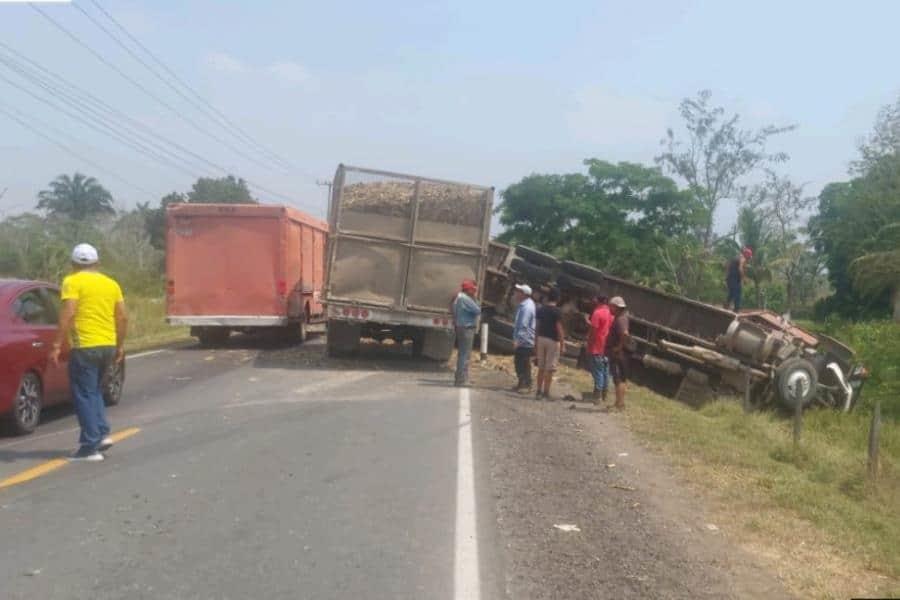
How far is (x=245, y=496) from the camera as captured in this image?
7.20 meters

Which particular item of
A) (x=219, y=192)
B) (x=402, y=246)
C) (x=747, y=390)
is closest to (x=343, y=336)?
(x=402, y=246)

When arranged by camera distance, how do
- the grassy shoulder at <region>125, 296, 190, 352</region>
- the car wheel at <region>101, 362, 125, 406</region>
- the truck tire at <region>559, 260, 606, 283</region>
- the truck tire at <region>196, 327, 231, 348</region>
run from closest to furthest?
the car wheel at <region>101, 362, 125, 406</region> → the truck tire at <region>559, 260, 606, 283</region> → the truck tire at <region>196, 327, 231, 348</region> → the grassy shoulder at <region>125, 296, 190, 352</region>

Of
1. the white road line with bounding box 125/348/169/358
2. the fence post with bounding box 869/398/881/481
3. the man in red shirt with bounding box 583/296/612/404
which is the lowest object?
the white road line with bounding box 125/348/169/358

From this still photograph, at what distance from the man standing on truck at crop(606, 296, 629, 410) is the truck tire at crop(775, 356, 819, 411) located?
3.83m

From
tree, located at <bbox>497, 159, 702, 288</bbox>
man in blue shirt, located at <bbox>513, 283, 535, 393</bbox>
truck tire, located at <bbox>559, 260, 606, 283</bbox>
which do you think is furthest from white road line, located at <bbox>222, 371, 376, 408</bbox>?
tree, located at <bbox>497, 159, 702, 288</bbox>

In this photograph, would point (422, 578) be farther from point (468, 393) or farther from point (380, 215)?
point (380, 215)

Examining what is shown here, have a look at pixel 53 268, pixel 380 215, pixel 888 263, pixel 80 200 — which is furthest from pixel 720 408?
pixel 80 200

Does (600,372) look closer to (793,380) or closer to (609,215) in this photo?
(793,380)

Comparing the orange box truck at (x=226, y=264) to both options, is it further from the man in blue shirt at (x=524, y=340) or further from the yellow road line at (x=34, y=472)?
the yellow road line at (x=34, y=472)

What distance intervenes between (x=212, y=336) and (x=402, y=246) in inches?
239

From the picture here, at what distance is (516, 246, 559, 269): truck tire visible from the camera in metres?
19.3

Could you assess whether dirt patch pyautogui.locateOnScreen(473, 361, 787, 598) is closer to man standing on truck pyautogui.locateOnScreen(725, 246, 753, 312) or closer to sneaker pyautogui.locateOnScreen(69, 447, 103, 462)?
sneaker pyautogui.locateOnScreen(69, 447, 103, 462)

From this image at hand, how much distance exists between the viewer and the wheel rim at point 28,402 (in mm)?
9438

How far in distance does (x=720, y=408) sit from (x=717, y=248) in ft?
113
